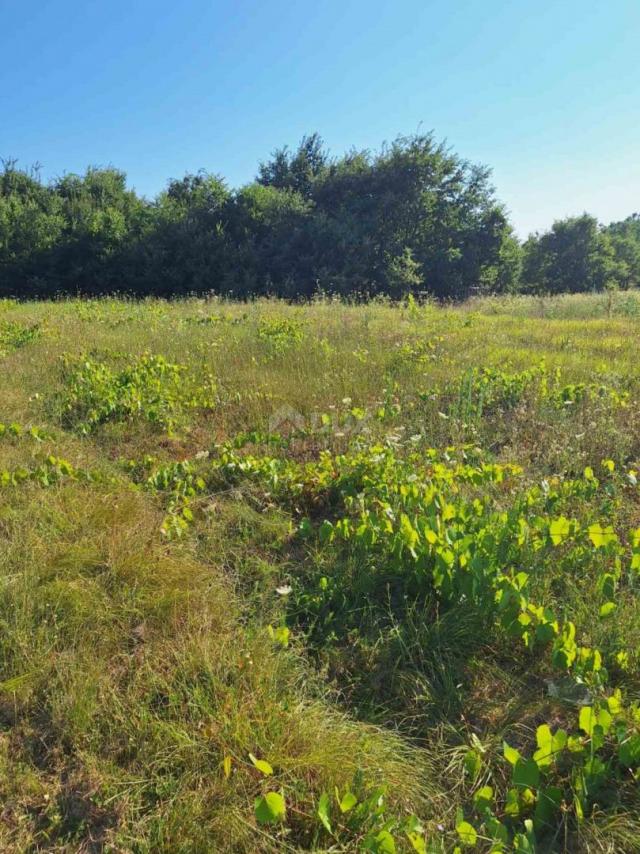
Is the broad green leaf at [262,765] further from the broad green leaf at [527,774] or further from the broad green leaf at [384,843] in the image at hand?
the broad green leaf at [527,774]

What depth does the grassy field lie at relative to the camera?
1450 millimetres

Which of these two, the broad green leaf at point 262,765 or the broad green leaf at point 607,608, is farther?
the broad green leaf at point 607,608

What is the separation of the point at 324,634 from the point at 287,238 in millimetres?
18265

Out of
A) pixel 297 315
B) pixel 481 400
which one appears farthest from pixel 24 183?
pixel 481 400

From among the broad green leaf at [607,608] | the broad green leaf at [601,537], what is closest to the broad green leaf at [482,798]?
the broad green leaf at [607,608]

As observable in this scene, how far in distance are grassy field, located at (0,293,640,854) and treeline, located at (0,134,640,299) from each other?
14941 mm

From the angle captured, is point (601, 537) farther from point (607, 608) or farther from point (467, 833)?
point (467, 833)

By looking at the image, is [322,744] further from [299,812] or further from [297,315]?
[297,315]

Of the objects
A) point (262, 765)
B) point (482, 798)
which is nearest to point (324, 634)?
point (262, 765)

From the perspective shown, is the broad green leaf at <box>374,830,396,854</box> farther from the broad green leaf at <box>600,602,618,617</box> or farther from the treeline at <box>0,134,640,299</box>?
the treeline at <box>0,134,640,299</box>

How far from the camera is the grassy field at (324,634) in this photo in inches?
57.1

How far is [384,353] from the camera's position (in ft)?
20.0

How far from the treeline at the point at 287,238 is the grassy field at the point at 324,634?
14.9m

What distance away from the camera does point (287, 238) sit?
18641 mm
